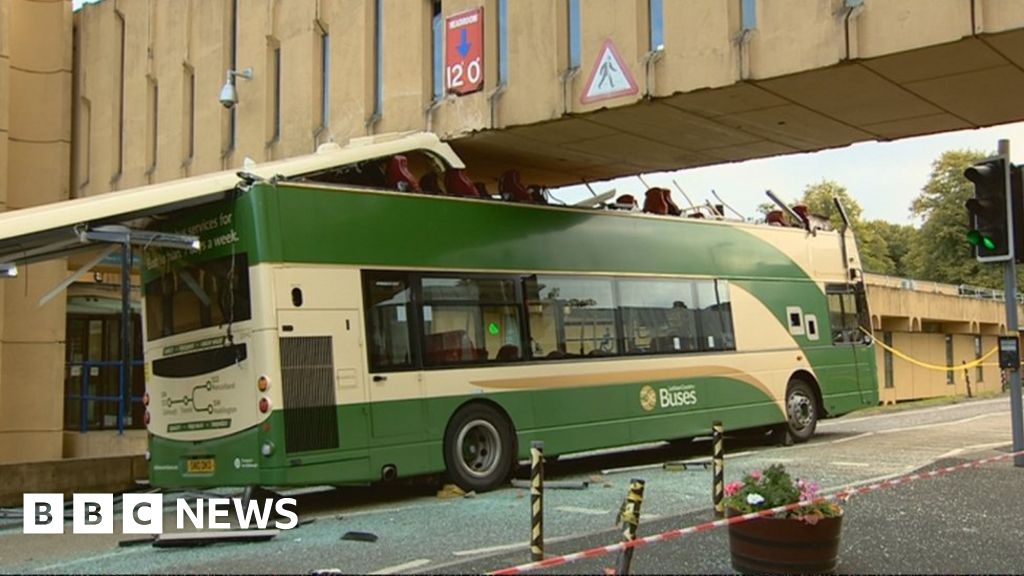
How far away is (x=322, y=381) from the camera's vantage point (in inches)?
388

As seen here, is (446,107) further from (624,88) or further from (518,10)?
(624,88)

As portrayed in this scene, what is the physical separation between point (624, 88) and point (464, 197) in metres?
2.28

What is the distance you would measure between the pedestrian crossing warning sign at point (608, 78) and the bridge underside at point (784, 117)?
0.68 feet

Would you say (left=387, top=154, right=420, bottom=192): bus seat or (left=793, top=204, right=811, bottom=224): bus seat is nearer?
(left=387, top=154, right=420, bottom=192): bus seat

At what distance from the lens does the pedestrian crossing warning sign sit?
1137 cm

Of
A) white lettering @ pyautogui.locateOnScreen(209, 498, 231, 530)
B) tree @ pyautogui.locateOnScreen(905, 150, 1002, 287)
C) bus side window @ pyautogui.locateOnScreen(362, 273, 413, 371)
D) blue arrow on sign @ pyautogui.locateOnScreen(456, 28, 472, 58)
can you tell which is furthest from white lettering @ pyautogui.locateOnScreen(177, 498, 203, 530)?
tree @ pyautogui.locateOnScreen(905, 150, 1002, 287)

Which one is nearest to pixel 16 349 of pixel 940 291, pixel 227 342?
pixel 227 342

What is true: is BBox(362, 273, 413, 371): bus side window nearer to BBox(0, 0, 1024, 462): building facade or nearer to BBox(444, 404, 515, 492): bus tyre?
BBox(444, 404, 515, 492): bus tyre

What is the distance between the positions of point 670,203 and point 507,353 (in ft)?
14.3

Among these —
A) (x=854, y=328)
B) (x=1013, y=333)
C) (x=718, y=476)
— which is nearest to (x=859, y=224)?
(x=854, y=328)

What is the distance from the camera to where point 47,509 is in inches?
443

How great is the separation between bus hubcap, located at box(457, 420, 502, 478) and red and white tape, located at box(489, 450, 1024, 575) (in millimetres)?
3370

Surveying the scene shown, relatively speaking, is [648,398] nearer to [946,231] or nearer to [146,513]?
[146,513]

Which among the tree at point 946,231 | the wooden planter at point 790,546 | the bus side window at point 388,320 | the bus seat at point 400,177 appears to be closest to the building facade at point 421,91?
the bus seat at point 400,177
